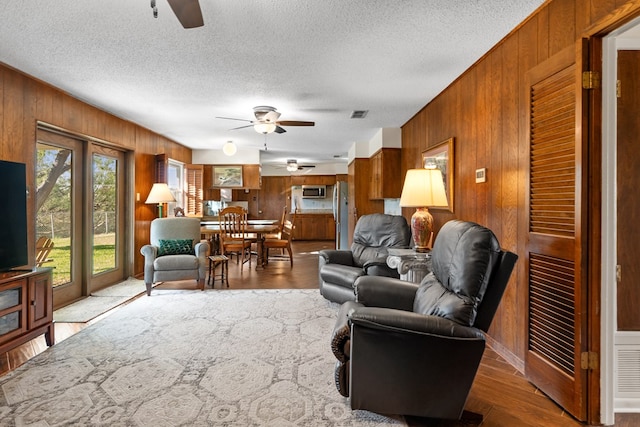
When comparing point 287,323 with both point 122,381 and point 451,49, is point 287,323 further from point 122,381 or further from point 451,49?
point 451,49

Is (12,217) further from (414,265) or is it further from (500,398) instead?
(500,398)

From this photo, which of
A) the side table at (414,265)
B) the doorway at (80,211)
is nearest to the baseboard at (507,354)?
the side table at (414,265)

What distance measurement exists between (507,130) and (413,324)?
1.88 m

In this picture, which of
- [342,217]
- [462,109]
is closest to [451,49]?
[462,109]

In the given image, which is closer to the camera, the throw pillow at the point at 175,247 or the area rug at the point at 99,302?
the area rug at the point at 99,302

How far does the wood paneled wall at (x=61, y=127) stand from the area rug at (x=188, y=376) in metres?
1.69

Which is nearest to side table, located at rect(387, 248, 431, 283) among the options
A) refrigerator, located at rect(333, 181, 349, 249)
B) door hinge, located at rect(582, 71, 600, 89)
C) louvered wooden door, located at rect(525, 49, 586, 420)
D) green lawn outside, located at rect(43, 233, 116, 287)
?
louvered wooden door, located at rect(525, 49, 586, 420)

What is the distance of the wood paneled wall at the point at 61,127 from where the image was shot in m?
3.29

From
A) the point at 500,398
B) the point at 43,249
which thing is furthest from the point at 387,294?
the point at 43,249

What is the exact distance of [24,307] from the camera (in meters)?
2.68

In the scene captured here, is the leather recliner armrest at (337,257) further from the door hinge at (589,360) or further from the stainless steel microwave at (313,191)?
the stainless steel microwave at (313,191)

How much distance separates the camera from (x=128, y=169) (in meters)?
5.56

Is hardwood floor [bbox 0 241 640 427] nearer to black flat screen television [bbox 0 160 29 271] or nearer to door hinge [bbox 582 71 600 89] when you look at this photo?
black flat screen television [bbox 0 160 29 271]

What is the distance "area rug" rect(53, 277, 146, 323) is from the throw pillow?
616 millimetres
